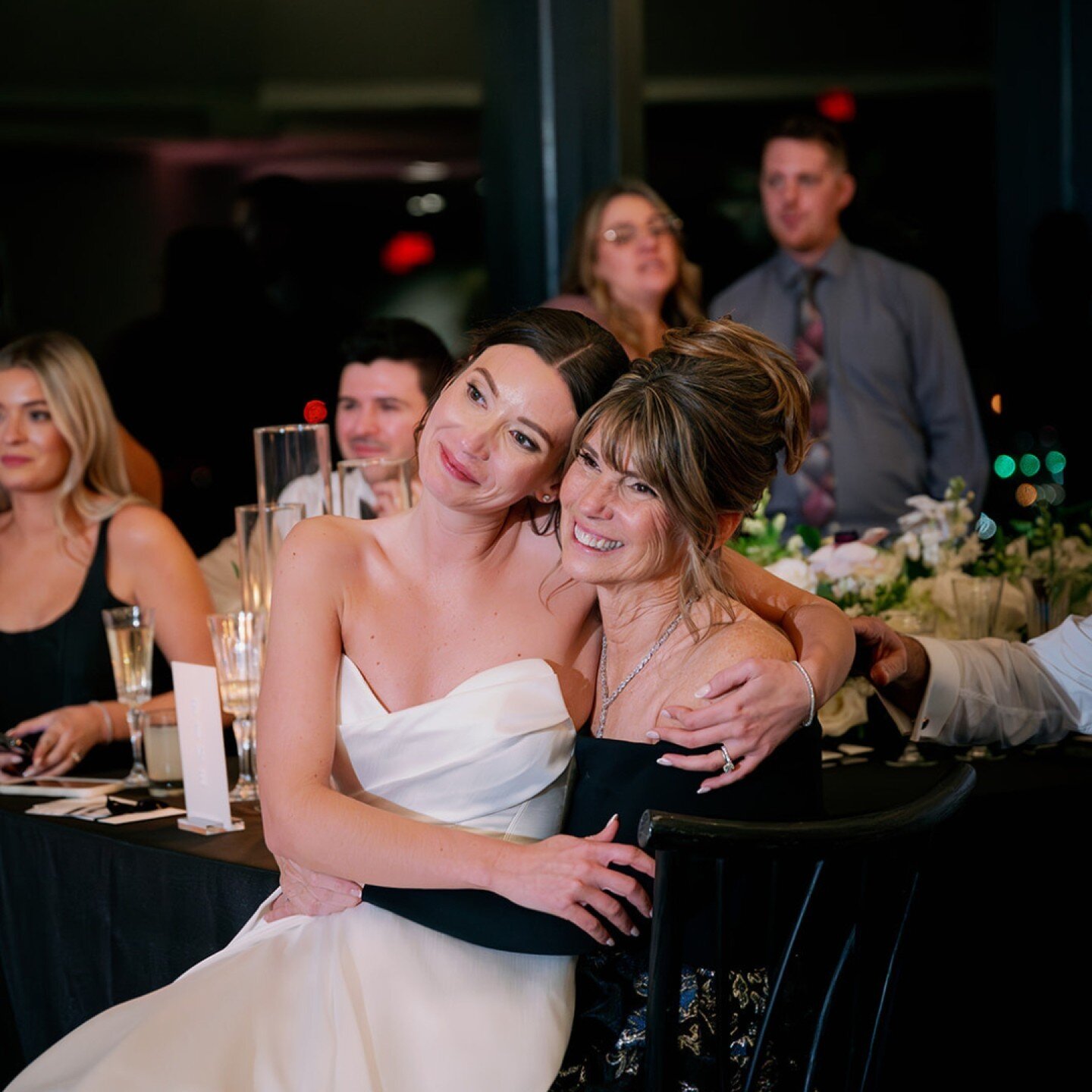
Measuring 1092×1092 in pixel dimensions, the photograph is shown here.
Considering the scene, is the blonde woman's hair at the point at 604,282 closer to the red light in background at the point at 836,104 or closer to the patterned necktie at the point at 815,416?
the patterned necktie at the point at 815,416

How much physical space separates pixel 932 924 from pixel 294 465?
1429 millimetres

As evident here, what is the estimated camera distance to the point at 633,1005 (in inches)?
77.5

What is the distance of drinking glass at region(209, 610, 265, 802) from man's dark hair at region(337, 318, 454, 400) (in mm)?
1593

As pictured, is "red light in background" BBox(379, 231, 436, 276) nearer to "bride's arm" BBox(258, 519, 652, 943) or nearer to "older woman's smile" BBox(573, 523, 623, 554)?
"bride's arm" BBox(258, 519, 652, 943)

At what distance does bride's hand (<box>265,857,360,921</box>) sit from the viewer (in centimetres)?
205

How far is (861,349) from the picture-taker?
5199mm

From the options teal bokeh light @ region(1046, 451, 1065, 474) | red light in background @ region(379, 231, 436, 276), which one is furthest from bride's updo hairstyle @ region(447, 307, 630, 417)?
teal bokeh light @ region(1046, 451, 1065, 474)

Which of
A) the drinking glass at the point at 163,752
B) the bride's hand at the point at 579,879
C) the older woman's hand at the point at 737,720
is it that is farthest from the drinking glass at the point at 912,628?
the drinking glass at the point at 163,752

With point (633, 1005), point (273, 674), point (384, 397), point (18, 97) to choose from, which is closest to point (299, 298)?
point (18, 97)

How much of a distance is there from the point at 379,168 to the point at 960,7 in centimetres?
263

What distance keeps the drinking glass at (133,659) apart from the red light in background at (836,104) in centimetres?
439

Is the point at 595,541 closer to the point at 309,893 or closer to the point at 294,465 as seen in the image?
the point at 309,893

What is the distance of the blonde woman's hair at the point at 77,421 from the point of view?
355 cm

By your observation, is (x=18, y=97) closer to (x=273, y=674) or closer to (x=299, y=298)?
(x=299, y=298)
